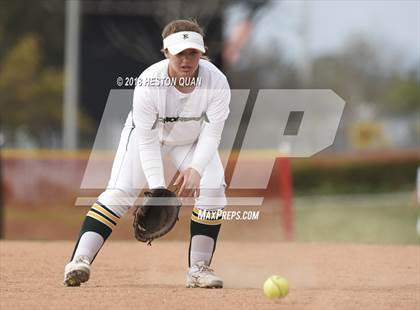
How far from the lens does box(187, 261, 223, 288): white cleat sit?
26.6 ft

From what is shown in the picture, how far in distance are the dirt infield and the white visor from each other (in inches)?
75.1

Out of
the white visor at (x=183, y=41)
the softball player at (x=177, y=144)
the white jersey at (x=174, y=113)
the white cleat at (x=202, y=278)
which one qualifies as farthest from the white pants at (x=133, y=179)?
the white visor at (x=183, y=41)

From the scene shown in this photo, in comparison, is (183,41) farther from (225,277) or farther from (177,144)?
(225,277)

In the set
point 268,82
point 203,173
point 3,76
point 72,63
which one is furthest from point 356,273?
point 268,82

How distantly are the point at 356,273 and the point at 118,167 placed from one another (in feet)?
9.29

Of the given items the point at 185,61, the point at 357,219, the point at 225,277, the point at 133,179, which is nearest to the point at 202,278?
the point at 133,179

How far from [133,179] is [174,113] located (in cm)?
65

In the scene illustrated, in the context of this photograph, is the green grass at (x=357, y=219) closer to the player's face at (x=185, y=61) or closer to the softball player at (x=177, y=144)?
the softball player at (x=177, y=144)

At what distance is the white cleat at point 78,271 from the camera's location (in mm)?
7824

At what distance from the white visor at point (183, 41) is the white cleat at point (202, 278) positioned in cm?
182

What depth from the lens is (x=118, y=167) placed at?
816 cm

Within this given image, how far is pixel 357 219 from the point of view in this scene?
22.3 meters

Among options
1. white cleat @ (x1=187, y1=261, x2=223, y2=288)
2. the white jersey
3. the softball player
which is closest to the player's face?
the softball player

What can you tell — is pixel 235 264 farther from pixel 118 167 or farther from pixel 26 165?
pixel 26 165
